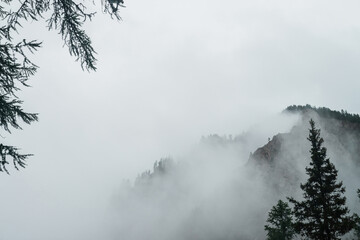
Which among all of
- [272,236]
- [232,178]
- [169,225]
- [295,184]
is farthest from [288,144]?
[272,236]

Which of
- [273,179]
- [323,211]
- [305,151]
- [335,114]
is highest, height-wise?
[335,114]

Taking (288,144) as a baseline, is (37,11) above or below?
below

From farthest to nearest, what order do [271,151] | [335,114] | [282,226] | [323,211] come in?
[271,151] → [335,114] → [282,226] → [323,211]

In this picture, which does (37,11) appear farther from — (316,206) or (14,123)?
(316,206)

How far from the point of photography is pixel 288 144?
6043 inches

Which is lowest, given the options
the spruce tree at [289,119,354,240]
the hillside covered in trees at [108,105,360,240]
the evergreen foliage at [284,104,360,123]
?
the spruce tree at [289,119,354,240]

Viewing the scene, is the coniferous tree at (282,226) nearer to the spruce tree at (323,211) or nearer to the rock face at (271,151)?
the spruce tree at (323,211)

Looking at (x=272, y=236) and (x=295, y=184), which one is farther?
(x=295, y=184)

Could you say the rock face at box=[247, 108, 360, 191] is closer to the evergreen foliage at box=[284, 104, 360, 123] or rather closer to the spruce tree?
the evergreen foliage at box=[284, 104, 360, 123]

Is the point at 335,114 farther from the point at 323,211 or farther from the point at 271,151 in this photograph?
the point at 323,211

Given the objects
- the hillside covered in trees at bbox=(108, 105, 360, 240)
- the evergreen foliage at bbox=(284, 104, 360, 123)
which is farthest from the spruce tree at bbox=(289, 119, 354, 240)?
the evergreen foliage at bbox=(284, 104, 360, 123)

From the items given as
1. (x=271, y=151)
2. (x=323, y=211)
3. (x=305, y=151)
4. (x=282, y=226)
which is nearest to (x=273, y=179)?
(x=271, y=151)

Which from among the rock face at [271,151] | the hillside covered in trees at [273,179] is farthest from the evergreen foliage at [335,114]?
the rock face at [271,151]

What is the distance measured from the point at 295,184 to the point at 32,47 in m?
152
